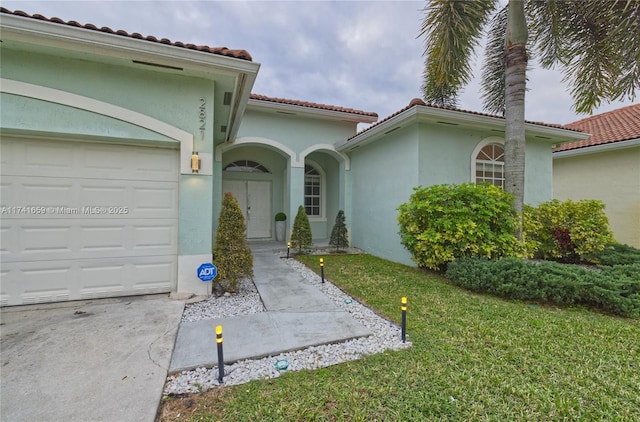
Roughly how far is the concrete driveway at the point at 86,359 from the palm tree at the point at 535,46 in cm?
771

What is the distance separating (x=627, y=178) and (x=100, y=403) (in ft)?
46.8

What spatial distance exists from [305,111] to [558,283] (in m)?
8.36

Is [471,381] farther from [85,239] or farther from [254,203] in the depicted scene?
[254,203]

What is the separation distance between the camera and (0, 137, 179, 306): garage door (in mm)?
4051

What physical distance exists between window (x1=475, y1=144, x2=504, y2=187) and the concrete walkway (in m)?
6.44

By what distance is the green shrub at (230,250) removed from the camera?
15.7 ft

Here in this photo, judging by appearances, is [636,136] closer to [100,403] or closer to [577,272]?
[577,272]

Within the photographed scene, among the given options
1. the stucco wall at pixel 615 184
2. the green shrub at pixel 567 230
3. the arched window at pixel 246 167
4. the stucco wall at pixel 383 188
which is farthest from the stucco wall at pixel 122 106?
the stucco wall at pixel 615 184

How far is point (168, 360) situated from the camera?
9.21ft

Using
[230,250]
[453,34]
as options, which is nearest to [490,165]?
[453,34]

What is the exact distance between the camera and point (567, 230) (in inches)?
286

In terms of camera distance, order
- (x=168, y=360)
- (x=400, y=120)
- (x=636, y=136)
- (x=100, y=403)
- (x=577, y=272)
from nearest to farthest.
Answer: (x=100, y=403), (x=168, y=360), (x=577, y=272), (x=400, y=120), (x=636, y=136)

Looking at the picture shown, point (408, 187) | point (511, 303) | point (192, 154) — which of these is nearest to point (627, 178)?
point (408, 187)

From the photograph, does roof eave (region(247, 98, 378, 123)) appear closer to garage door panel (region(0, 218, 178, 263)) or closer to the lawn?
garage door panel (region(0, 218, 178, 263))
